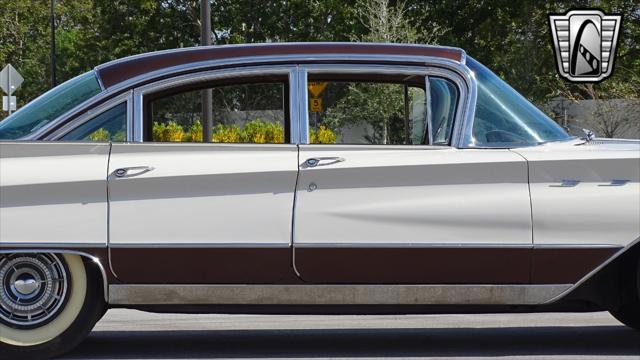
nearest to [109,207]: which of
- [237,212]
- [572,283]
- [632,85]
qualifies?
[237,212]

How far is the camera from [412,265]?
6.57 meters

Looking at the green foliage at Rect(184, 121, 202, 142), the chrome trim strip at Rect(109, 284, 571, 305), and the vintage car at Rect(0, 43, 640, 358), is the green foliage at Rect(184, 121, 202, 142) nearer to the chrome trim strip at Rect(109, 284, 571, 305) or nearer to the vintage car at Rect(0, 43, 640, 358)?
the vintage car at Rect(0, 43, 640, 358)

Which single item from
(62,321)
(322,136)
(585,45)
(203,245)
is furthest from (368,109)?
(585,45)

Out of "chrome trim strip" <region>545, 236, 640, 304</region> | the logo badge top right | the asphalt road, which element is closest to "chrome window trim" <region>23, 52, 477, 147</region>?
"chrome trim strip" <region>545, 236, 640, 304</region>

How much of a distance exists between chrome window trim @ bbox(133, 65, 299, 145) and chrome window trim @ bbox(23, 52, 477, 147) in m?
0.02

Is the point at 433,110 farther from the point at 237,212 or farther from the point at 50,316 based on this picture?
the point at 50,316

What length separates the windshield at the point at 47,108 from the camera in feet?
22.2

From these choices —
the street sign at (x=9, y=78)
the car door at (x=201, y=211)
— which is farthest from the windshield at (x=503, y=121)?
the street sign at (x=9, y=78)

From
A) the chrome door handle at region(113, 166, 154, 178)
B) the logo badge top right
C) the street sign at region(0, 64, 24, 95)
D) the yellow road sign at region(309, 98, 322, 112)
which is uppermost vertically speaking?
the logo badge top right

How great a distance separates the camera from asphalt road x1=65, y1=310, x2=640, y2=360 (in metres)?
7.04

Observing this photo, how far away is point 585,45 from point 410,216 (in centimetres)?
2682

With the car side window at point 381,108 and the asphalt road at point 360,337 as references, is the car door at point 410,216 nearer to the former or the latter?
the car side window at point 381,108

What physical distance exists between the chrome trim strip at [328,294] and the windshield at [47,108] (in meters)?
0.98

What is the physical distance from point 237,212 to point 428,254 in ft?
3.33
